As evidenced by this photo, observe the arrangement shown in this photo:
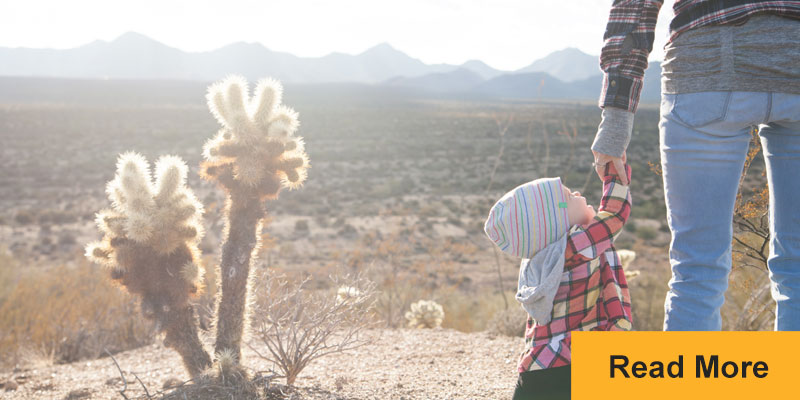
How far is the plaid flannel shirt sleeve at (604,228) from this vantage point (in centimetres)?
189

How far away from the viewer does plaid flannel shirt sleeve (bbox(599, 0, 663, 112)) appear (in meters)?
1.84

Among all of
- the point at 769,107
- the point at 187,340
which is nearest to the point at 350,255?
the point at 187,340

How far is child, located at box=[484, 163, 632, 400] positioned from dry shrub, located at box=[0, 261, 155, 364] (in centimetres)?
377

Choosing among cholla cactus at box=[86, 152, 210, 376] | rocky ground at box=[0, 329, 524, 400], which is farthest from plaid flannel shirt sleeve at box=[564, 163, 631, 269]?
cholla cactus at box=[86, 152, 210, 376]

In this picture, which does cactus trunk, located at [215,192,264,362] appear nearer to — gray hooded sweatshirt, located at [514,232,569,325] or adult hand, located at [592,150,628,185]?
gray hooded sweatshirt, located at [514,232,569,325]

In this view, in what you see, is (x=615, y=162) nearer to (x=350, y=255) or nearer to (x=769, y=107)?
(x=769, y=107)

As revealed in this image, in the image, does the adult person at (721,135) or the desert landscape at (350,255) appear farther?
the desert landscape at (350,255)

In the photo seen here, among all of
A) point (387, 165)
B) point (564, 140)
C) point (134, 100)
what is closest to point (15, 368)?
point (387, 165)

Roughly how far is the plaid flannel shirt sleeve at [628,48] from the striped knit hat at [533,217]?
34cm

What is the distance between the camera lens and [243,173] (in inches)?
105

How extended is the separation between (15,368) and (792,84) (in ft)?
17.0

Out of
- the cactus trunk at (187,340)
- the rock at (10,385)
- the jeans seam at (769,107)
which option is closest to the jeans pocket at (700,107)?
the jeans seam at (769,107)

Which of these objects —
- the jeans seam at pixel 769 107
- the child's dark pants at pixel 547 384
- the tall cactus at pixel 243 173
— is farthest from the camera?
the tall cactus at pixel 243 173

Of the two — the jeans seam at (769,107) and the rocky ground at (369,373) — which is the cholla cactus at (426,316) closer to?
the rocky ground at (369,373)
